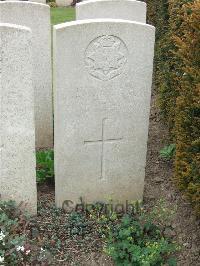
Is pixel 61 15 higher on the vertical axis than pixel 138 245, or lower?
higher

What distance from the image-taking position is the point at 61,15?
1387 cm

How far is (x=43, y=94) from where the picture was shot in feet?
17.5

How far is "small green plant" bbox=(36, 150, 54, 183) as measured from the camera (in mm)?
4676

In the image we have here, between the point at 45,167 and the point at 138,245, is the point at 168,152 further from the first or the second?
the point at 138,245

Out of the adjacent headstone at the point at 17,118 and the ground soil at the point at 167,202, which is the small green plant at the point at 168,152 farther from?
the adjacent headstone at the point at 17,118

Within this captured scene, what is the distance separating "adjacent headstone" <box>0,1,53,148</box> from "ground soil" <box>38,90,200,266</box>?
3.36ft

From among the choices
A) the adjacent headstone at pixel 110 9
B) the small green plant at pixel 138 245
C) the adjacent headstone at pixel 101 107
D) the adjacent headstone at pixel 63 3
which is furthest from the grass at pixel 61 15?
the small green plant at pixel 138 245

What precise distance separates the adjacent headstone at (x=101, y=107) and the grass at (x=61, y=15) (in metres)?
8.62

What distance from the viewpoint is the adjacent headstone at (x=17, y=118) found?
3.52 metres

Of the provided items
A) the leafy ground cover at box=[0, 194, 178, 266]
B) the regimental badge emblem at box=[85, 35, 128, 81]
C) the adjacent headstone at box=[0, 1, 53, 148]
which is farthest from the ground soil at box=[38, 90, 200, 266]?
the regimental badge emblem at box=[85, 35, 128, 81]

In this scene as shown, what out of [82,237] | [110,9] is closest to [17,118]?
[82,237]

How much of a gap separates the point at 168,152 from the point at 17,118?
194 centimetres

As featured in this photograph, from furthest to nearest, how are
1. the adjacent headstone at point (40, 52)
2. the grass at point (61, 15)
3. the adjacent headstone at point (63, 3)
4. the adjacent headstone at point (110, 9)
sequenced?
the adjacent headstone at point (63, 3) < the grass at point (61, 15) < the adjacent headstone at point (110, 9) < the adjacent headstone at point (40, 52)

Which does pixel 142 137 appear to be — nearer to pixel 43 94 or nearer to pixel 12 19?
pixel 43 94
